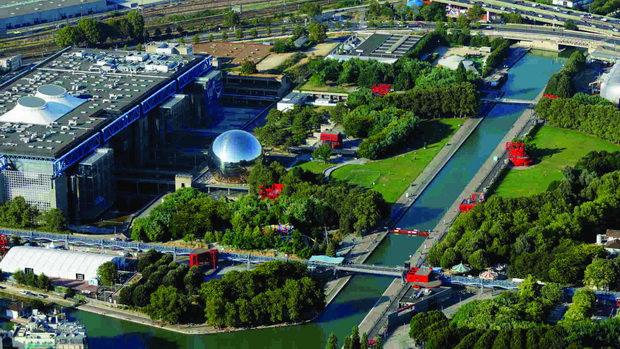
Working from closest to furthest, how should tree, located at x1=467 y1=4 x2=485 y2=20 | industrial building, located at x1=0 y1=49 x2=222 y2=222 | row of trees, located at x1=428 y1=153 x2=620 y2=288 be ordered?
row of trees, located at x1=428 y1=153 x2=620 y2=288, industrial building, located at x1=0 y1=49 x2=222 y2=222, tree, located at x1=467 y1=4 x2=485 y2=20

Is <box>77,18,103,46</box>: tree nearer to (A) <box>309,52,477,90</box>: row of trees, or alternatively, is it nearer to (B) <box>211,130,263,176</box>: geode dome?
(A) <box>309,52,477,90</box>: row of trees

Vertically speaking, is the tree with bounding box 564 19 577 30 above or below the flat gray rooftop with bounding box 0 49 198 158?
below

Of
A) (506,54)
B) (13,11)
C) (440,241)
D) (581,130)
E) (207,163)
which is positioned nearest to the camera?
(440,241)

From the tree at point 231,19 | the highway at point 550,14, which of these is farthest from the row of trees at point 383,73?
the highway at point 550,14

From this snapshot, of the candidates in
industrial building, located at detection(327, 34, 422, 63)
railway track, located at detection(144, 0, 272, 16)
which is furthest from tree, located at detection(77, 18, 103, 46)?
industrial building, located at detection(327, 34, 422, 63)

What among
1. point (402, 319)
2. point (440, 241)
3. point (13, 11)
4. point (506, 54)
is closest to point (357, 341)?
point (402, 319)

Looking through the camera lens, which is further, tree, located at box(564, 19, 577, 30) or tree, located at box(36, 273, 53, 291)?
tree, located at box(564, 19, 577, 30)

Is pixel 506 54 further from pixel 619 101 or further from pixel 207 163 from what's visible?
pixel 207 163

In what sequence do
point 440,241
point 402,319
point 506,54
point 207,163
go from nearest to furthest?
point 402,319
point 440,241
point 207,163
point 506,54
